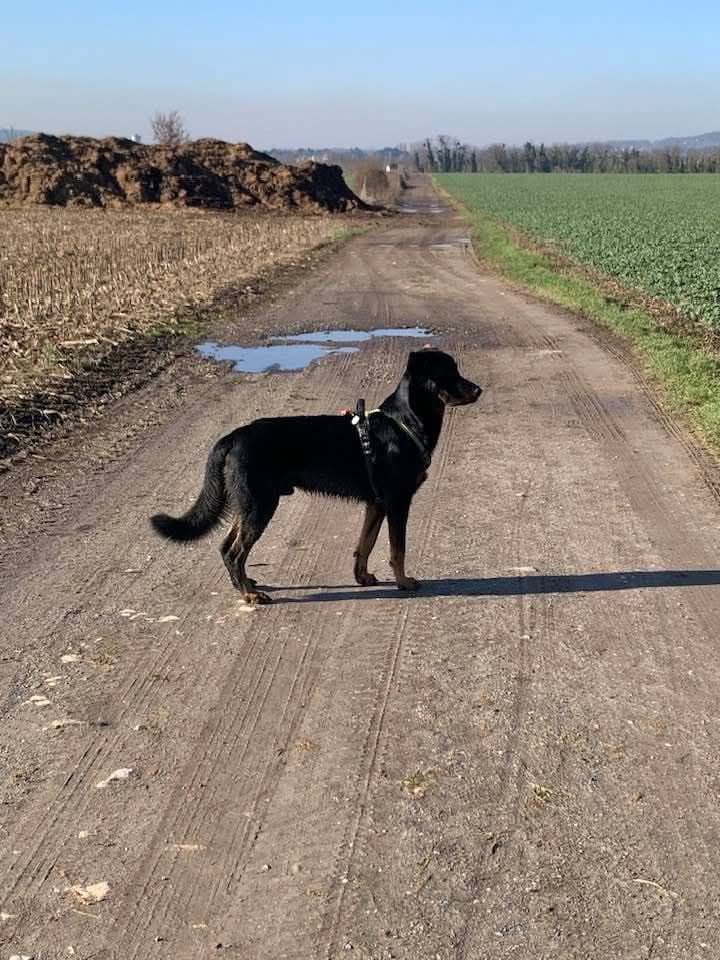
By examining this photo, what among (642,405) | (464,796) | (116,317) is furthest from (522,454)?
(116,317)

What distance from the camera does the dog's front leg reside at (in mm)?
5984

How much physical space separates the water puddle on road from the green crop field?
474 cm

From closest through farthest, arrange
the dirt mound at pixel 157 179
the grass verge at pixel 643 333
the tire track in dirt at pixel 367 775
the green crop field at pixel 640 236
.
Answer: the tire track in dirt at pixel 367 775 → the grass verge at pixel 643 333 → the green crop field at pixel 640 236 → the dirt mound at pixel 157 179

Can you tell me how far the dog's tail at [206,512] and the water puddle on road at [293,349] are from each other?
7039mm

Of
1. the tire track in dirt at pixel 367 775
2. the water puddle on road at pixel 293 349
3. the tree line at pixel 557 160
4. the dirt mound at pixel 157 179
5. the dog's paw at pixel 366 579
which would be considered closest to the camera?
the tire track in dirt at pixel 367 775

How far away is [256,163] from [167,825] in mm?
58892

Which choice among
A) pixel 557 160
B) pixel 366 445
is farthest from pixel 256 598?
pixel 557 160

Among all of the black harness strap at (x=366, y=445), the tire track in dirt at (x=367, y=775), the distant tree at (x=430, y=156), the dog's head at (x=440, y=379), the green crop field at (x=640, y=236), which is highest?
the dog's head at (x=440, y=379)

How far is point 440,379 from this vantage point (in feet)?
19.5

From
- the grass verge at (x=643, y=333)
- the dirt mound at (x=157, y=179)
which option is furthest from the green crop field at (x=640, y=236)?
the dirt mound at (x=157, y=179)

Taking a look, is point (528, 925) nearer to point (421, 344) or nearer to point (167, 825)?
point (167, 825)

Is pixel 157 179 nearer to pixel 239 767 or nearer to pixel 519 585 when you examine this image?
pixel 519 585

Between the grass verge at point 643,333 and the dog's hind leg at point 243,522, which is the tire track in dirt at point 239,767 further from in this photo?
the grass verge at point 643,333

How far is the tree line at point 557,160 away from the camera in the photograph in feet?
493
